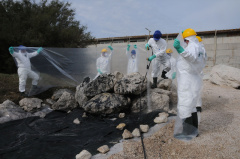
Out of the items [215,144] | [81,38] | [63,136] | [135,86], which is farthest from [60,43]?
[215,144]

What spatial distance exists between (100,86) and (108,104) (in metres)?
0.69

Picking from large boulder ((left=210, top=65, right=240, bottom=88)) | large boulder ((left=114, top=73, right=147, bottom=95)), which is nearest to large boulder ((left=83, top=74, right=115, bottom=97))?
large boulder ((left=114, top=73, right=147, bottom=95))

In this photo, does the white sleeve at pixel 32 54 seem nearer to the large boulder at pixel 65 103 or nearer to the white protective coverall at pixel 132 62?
the large boulder at pixel 65 103

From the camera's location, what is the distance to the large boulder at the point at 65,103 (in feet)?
16.4

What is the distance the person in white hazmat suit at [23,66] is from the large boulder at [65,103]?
128 cm

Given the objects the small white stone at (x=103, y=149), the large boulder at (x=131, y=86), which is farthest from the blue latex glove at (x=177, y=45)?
the large boulder at (x=131, y=86)

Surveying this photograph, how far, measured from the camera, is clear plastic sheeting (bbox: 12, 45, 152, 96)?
5758mm

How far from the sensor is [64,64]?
611 cm

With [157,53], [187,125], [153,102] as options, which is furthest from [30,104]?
[187,125]

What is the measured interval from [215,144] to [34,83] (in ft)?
17.0

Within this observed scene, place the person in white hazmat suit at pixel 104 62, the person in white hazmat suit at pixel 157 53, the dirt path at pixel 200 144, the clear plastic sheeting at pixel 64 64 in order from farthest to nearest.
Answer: the person in white hazmat suit at pixel 104 62 < the clear plastic sheeting at pixel 64 64 < the person in white hazmat suit at pixel 157 53 < the dirt path at pixel 200 144

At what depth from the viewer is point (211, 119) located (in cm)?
341

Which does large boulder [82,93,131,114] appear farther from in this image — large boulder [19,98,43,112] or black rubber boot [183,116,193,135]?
black rubber boot [183,116,193,135]

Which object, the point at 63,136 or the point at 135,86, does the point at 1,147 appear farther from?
the point at 135,86
